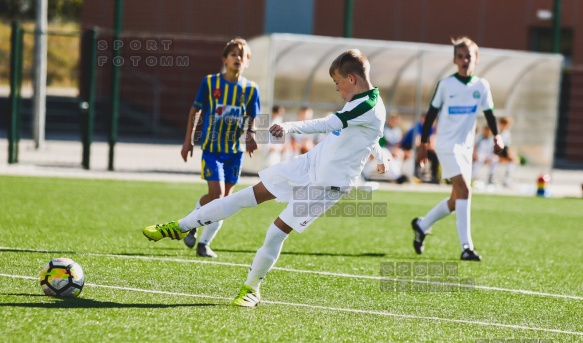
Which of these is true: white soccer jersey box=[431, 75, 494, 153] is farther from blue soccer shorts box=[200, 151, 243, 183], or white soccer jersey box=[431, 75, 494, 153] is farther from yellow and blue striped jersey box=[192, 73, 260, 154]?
blue soccer shorts box=[200, 151, 243, 183]

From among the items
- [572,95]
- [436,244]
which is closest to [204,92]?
[436,244]

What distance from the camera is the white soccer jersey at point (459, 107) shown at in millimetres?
9133

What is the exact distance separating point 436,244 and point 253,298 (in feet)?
14.9

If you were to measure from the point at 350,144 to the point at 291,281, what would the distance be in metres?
1.53

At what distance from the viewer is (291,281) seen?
723cm

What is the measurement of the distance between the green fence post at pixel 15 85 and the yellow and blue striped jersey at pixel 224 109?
9744 millimetres

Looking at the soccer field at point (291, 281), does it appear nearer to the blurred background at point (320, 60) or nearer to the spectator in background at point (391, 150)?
the spectator in background at point (391, 150)

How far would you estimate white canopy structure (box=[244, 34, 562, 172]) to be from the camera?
20.6 metres

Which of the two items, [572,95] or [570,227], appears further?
[572,95]

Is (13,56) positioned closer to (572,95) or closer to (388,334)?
(388,334)

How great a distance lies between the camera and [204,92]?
27.3 feet

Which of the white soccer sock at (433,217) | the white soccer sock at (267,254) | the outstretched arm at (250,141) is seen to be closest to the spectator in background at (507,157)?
the white soccer sock at (433,217)

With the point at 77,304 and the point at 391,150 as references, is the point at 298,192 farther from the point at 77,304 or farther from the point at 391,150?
the point at 391,150

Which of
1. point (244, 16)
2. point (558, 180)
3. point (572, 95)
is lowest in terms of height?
point (558, 180)
